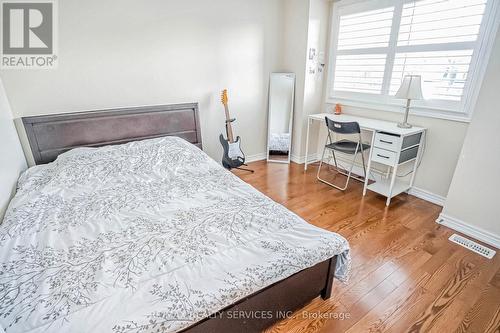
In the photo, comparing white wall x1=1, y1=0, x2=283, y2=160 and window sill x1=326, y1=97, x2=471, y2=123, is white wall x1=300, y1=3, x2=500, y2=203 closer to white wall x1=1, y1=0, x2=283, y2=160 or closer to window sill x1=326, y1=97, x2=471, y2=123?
window sill x1=326, y1=97, x2=471, y2=123

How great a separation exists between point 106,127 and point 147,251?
5.55 feet

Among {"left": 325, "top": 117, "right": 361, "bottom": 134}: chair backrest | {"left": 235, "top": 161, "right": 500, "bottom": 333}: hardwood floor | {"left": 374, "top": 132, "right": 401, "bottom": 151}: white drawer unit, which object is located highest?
{"left": 325, "top": 117, "right": 361, "bottom": 134}: chair backrest

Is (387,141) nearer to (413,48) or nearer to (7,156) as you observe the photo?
(413,48)

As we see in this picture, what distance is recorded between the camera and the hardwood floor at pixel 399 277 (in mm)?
1372

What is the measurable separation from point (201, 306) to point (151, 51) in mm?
2423

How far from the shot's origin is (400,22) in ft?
8.38

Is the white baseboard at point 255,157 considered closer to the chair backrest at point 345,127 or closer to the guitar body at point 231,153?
the guitar body at point 231,153

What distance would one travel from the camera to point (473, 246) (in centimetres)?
195

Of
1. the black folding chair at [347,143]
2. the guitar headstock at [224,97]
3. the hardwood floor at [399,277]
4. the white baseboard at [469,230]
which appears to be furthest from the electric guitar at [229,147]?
the white baseboard at [469,230]

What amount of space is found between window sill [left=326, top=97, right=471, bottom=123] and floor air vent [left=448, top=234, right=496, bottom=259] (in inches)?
40.7

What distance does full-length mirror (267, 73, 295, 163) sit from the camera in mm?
3381

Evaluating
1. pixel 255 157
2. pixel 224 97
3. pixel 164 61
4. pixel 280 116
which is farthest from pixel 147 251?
pixel 280 116

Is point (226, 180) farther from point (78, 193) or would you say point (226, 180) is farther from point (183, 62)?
point (183, 62)

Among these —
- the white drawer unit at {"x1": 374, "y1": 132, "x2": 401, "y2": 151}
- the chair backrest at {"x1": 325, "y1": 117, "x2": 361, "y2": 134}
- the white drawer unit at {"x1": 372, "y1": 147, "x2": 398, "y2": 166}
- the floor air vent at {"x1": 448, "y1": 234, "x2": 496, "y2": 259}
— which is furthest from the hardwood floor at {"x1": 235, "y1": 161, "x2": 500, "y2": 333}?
the chair backrest at {"x1": 325, "y1": 117, "x2": 361, "y2": 134}
